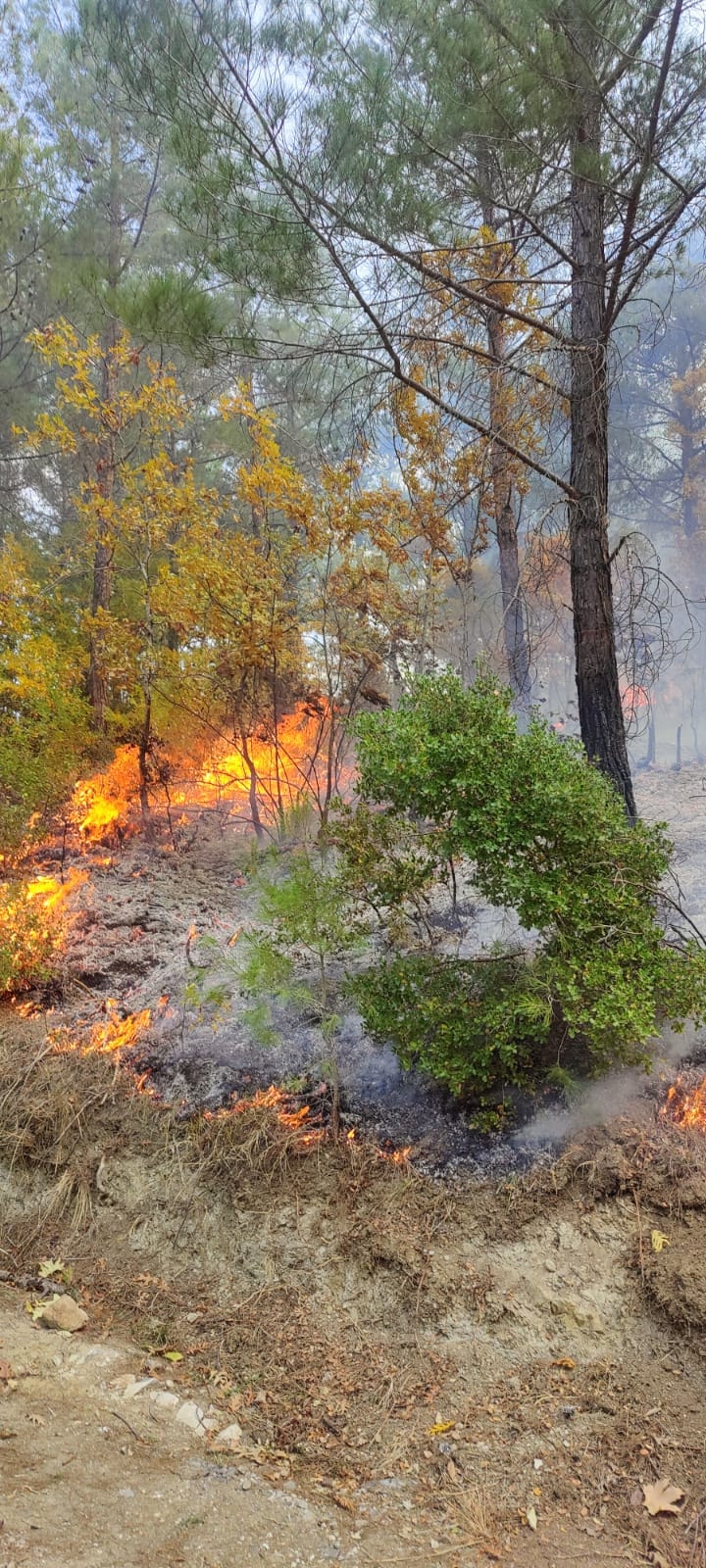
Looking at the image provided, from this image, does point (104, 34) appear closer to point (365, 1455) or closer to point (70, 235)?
point (70, 235)

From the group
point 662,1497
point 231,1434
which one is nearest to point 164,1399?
point 231,1434

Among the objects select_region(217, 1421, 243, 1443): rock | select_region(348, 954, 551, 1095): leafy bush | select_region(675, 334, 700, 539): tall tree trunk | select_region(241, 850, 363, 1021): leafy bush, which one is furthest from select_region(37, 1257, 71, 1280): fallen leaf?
select_region(675, 334, 700, 539): tall tree trunk

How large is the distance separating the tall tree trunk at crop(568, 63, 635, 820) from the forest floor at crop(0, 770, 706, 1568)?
2.34 m

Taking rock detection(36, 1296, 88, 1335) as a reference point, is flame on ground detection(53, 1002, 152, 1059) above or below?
above

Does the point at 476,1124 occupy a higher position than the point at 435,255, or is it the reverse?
the point at 435,255

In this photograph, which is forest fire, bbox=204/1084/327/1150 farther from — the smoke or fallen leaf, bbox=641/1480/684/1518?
fallen leaf, bbox=641/1480/684/1518

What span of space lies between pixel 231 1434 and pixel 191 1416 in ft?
0.62

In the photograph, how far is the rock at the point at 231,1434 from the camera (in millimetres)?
3135

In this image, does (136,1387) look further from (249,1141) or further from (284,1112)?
(284,1112)

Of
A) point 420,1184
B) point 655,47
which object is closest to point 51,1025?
point 420,1184

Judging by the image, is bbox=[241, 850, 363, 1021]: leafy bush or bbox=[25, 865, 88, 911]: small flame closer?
bbox=[241, 850, 363, 1021]: leafy bush

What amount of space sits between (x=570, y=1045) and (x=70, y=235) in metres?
11.4

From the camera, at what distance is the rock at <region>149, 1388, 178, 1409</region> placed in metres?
3.25

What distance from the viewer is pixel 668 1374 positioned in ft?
11.0
